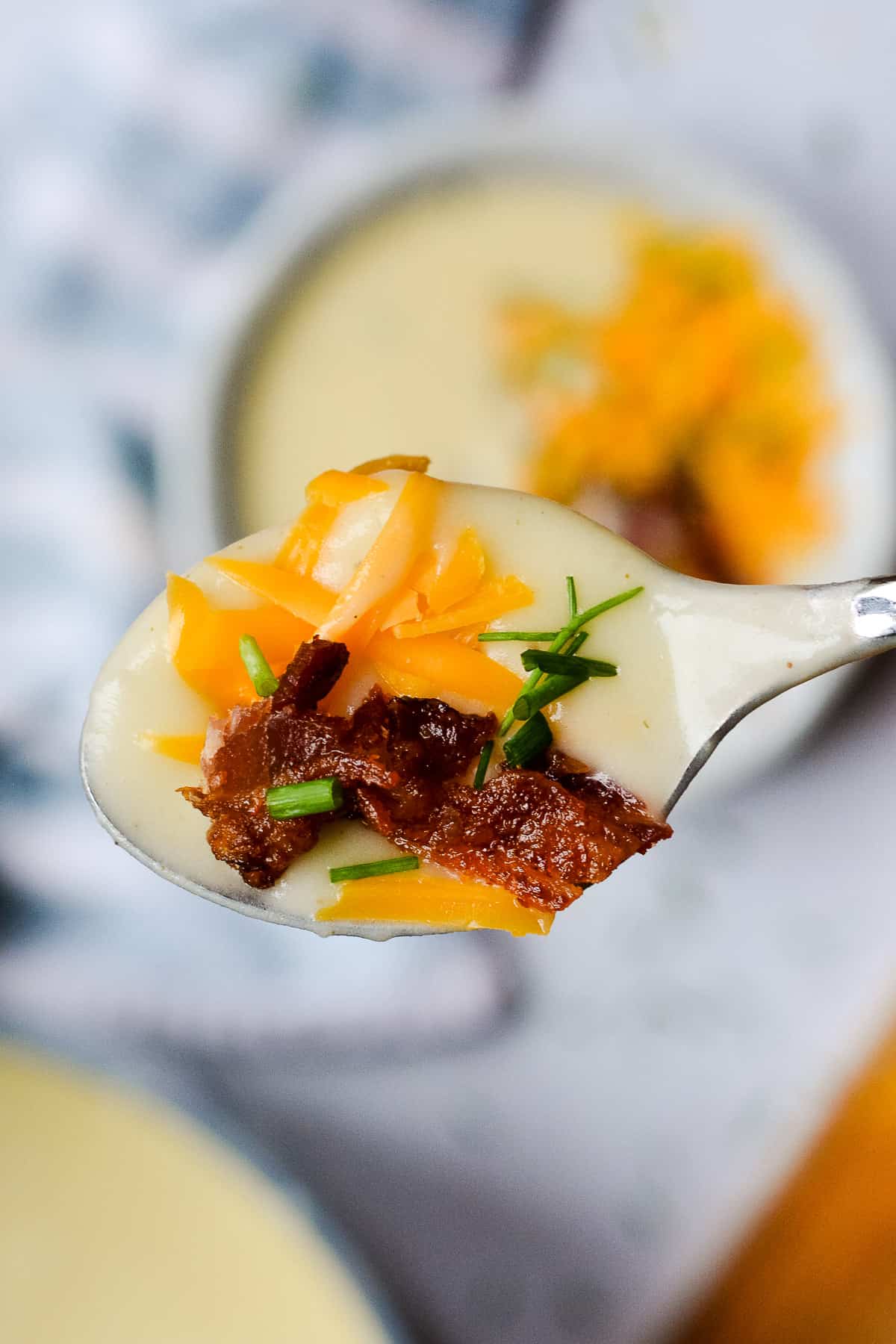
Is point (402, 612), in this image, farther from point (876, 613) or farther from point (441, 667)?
point (876, 613)

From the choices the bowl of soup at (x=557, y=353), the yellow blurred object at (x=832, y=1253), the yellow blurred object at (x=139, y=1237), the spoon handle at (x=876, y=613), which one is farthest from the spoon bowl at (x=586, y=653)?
the yellow blurred object at (x=832, y=1253)

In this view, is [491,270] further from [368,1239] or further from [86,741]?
[368,1239]

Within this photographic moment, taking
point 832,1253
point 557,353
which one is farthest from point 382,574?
point 832,1253

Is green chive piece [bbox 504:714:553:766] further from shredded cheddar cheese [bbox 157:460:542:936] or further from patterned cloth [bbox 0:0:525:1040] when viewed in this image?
patterned cloth [bbox 0:0:525:1040]

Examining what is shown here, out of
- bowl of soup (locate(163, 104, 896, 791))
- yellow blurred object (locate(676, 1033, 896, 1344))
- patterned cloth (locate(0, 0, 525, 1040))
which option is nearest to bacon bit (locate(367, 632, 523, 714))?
bowl of soup (locate(163, 104, 896, 791))

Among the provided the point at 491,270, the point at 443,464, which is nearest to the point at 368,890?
the point at 443,464

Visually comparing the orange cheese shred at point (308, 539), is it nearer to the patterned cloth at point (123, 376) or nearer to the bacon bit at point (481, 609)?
the bacon bit at point (481, 609)

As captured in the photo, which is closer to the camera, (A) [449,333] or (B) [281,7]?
(A) [449,333]
